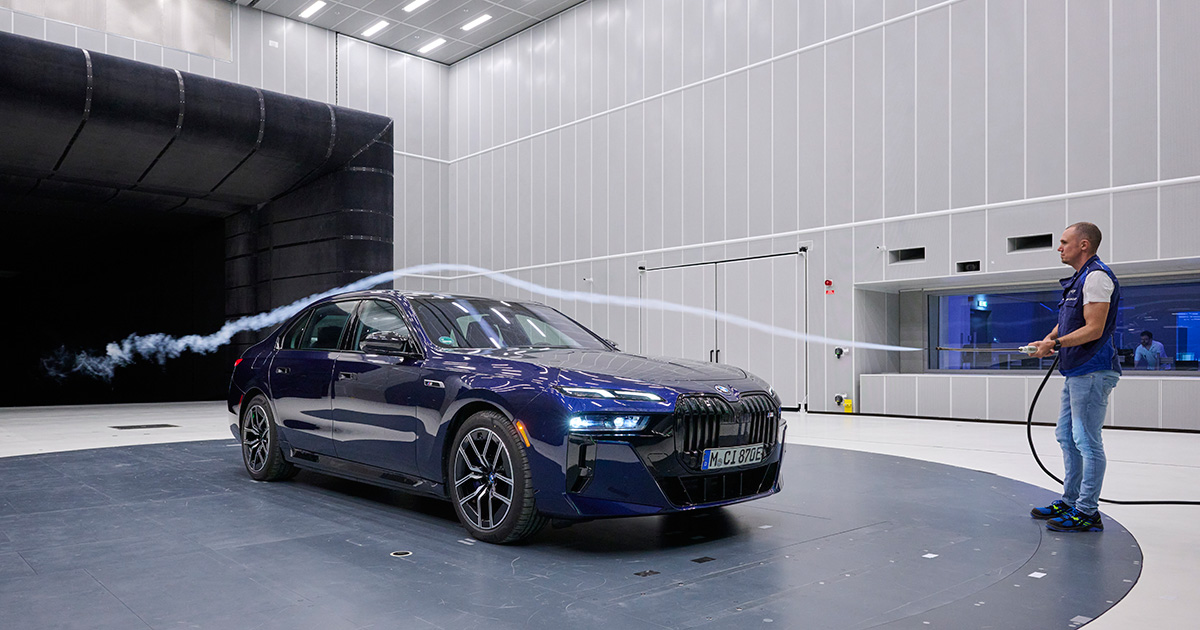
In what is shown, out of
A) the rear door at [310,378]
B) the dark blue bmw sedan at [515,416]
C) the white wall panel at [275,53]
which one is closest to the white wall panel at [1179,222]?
the dark blue bmw sedan at [515,416]

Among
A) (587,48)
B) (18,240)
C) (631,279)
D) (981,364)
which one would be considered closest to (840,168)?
(981,364)

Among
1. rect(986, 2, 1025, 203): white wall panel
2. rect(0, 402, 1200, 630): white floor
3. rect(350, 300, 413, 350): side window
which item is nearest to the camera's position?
rect(0, 402, 1200, 630): white floor

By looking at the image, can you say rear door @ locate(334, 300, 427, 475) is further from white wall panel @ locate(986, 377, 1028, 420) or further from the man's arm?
white wall panel @ locate(986, 377, 1028, 420)

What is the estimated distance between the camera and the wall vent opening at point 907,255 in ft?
39.5

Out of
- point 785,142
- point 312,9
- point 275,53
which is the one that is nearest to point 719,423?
point 785,142

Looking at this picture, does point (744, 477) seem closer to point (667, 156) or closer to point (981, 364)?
point (981, 364)

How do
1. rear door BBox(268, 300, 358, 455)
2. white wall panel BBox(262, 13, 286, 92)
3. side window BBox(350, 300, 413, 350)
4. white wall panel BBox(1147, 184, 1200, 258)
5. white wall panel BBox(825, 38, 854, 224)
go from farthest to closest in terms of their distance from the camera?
white wall panel BBox(262, 13, 286, 92) < white wall panel BBox(825, 38, 854, 224) < white wall panel BBox(1147, 184, 1200, 258) < rear door BBox(268, 300, 358, 455) < side window BBox(350, 300, 413, 350)

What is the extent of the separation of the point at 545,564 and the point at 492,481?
538mm

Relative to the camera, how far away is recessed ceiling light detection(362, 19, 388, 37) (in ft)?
60.3

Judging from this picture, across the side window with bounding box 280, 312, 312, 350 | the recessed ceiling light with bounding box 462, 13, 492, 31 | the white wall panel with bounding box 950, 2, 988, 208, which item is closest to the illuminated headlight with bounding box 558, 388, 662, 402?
the side window with bounding box 280, 312, 312, 350

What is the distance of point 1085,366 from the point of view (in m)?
4.25

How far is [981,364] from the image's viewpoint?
12273mm

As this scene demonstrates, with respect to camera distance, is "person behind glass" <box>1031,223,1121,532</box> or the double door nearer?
"person behind glass" <box>1031,223,1121,532</box>

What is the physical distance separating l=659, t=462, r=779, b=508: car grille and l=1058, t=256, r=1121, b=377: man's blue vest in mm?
1668
